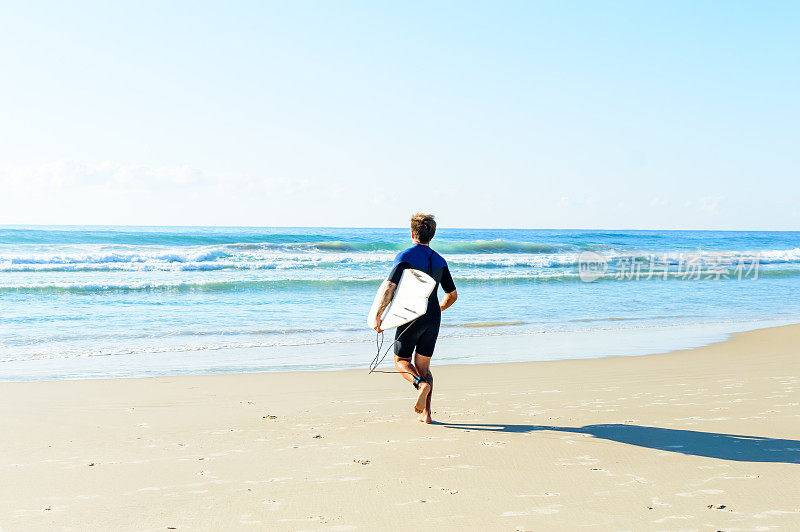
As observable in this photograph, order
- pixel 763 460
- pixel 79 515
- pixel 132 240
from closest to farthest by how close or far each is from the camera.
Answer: pixel 79 515, pixel 763 460, pixel 132 240

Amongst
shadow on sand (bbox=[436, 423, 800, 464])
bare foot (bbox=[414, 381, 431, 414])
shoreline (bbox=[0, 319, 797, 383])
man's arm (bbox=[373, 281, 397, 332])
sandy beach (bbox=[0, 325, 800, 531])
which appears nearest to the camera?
sandy beach (bbox=[0, 325, 800, 531])

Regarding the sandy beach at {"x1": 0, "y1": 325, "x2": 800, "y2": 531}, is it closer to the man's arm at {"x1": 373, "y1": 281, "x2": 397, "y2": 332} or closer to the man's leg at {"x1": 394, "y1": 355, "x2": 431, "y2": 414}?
the man's leg at {"x1": 394, "y1": 355, "x2": 431, "y2": 414}

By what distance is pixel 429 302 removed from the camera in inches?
186

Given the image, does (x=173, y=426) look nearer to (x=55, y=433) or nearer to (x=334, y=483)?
(x=55, y=433)

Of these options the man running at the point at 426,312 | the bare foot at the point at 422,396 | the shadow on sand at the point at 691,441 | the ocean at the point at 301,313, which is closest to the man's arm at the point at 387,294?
the man running at the point at 426,312

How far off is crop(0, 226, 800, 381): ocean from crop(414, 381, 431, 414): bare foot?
2.91 m

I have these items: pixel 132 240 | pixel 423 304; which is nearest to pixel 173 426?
pixel 423 304

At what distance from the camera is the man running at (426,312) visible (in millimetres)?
4691

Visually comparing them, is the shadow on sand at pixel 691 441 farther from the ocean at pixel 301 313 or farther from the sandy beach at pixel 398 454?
the ocean at pixel 301 313

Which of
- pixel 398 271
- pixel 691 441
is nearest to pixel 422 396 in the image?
pixel 398 271

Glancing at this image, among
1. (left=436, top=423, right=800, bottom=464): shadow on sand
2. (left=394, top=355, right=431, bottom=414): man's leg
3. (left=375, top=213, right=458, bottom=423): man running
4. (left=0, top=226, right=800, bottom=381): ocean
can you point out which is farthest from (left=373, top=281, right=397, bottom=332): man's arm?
(left=0, top=226, right=800, bottom=381): ocean

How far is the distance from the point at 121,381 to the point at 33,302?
8269mm

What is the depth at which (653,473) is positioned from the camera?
371 centimetres

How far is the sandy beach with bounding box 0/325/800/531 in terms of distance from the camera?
316 cm
